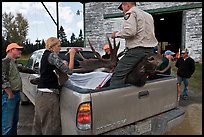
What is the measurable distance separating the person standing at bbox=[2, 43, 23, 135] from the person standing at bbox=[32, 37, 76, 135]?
0.90 m

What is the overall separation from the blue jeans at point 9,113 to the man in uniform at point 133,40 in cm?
189

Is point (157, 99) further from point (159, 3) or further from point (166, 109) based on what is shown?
point (159, 3)

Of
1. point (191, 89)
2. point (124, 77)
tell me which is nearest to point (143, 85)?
point (124, 77)

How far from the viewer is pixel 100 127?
294 centimetres

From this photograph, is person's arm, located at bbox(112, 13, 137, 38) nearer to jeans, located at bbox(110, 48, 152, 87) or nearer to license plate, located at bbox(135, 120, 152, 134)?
jeans, located at bbox(110, 48, 152, 87)

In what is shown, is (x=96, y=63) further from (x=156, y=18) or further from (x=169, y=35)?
(x=169, y=35)

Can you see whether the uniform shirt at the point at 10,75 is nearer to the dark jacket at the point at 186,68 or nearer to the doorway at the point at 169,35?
the dark jacket at the point at 186,68

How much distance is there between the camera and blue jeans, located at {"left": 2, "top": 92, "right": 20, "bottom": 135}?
4156 millimetres

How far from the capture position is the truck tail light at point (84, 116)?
283cm

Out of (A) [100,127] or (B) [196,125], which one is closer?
(A) [100,127]

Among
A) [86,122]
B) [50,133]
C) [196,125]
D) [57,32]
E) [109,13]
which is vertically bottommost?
[196,125]

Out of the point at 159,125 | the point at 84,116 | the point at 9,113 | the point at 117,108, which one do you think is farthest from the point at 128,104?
the point at 9,113

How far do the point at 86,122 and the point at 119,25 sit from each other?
15.3m

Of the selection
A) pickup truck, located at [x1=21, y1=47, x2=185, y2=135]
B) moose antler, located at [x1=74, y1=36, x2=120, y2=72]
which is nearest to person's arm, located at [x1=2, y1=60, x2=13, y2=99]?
pickup truck, located at [x1=21, y1=47, x2=185, y2=135]
